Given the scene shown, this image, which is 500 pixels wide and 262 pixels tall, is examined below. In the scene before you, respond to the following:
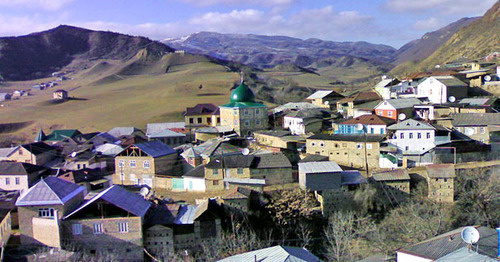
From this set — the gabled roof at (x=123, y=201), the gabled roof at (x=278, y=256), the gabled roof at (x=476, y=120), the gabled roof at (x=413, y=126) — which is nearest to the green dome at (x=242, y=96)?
the gabled roof at (x=413, y=126)

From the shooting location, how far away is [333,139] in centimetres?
2605

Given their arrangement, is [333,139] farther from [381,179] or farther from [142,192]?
[142,192]

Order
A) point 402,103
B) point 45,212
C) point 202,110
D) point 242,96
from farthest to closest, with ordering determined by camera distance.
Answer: point 202,110, point 242,96, point 402,103, point 45,212

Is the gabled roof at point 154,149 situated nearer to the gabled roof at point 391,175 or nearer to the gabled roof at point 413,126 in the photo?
the gabled roof at point 391,175

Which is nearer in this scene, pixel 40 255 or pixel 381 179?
pixel 40 255

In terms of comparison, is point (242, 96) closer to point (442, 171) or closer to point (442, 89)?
point (442, 89)

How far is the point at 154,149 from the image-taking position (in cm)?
2673

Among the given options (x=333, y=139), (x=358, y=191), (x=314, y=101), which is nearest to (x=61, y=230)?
(x=358, y=191)

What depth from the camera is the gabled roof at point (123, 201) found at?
59.1 feet

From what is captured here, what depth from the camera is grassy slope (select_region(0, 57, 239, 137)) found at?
5497 cm

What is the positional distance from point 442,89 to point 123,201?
84.9 ft

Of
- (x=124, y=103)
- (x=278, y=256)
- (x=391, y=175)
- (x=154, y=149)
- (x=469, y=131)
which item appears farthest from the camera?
(x=124, y=103)

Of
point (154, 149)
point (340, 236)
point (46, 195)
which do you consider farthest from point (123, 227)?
point (154, 149)

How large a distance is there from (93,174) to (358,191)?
15.4 meters
